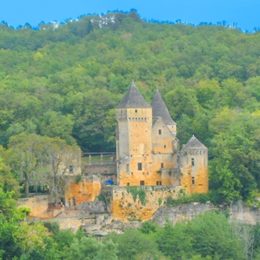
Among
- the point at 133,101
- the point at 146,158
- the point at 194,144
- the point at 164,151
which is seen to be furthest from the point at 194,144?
the point at 133,101

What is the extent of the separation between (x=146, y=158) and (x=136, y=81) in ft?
89.8

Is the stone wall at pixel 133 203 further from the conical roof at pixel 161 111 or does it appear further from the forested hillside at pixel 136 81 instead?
the conical roof at pixel 161 111

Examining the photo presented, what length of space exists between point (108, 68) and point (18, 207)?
41.4m

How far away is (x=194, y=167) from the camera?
3287 inches

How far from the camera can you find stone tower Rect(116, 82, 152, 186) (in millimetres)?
83688

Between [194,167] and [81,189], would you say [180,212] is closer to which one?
[194,167]

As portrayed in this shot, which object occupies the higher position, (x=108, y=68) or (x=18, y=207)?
(x=108, y=68)

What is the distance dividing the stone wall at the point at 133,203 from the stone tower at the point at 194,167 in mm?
2177

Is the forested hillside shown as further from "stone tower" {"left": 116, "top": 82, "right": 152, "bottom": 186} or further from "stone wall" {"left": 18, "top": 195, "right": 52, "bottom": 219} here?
"stone wall" {"left": 18, "top": 195, "right": 52, "bottom": 219}

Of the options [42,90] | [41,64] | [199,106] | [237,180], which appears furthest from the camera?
[41,64]

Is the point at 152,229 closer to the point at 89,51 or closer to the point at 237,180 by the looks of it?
the point at 237,180

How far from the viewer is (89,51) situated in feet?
447

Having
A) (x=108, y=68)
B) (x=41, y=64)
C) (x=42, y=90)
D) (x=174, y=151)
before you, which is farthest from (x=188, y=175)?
(x=41, y=64)

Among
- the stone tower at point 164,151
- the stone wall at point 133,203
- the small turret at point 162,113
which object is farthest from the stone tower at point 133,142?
the small turret at point 162,113
